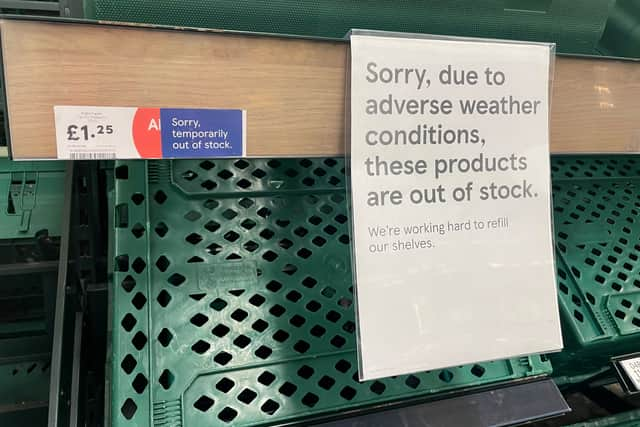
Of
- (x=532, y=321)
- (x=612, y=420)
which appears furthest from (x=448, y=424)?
(x=612, y=420)

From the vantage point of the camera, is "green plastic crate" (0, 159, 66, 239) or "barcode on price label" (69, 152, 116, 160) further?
"green plastic crate" (0, 159, 66, 239)

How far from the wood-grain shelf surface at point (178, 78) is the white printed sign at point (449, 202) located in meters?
0.04

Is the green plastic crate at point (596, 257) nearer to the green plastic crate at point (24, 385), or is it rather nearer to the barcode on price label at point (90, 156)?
the barcode on price label at point (90, 156)

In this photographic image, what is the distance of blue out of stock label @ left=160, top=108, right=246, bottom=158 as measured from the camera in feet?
1.49

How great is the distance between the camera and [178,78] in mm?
450

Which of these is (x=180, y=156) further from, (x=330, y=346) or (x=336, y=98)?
(x=330, y=346)

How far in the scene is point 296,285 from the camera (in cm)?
67

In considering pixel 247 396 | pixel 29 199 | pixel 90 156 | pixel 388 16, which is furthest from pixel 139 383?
pixel 388 16

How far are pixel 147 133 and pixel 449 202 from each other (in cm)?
32

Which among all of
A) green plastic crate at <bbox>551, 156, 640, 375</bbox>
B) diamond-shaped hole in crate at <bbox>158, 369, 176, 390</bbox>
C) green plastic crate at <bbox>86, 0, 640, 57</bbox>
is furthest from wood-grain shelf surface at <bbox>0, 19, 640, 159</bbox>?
green plastic crate at <bbox>551, 156, 640, 375</bbox>

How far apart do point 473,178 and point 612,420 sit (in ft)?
1.57

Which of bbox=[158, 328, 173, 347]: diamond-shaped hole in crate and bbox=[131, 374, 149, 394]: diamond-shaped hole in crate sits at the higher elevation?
bbox=[158, 328, 173, 347]: diamond-shaped hole in crate

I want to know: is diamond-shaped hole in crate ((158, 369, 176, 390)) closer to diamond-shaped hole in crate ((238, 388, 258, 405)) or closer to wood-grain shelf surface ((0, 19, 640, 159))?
diamond-shaped hole in crate ((238, 388, 258, 405))

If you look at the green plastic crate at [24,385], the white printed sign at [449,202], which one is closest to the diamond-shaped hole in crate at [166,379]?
the white printed sign at [449,202]
